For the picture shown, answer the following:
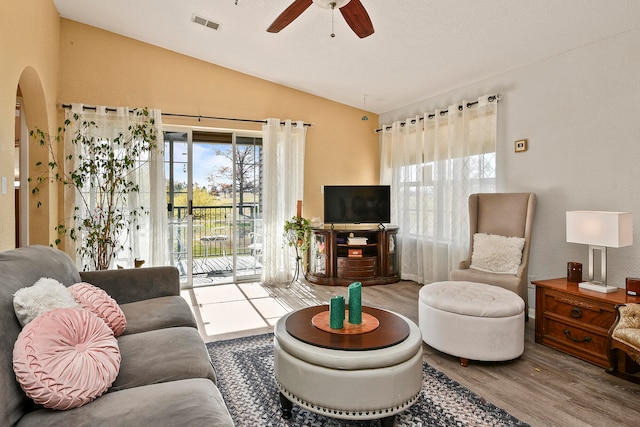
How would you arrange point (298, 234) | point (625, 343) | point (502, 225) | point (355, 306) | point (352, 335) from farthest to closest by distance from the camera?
point (298, 234), point (502, 225), point (625, 343), point (355, 306), point (352, 335)

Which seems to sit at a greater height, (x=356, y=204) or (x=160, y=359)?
(x=356, y=204)

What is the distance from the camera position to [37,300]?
1.44 metres

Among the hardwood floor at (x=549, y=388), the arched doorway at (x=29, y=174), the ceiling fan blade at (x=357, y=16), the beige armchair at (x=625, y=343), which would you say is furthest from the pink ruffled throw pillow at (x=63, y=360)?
the arched doorway at (x=29, y=174)

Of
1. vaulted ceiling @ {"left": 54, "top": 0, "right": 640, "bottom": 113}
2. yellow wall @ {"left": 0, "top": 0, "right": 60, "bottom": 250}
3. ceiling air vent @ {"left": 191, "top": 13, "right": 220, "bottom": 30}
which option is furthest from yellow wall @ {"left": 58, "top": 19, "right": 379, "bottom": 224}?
ceiling air vent @ {"left": 191, "top": 13, "right": 220, "bottom": 30}

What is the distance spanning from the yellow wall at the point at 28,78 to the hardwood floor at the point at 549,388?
11.3 ft

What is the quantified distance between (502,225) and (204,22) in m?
3.72

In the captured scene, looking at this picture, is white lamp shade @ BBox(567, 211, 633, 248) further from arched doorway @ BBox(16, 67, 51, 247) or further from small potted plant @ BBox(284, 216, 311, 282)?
arched doorway @ BBox(16, 67, 51, 247)

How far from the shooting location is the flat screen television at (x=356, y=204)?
5.16 meters

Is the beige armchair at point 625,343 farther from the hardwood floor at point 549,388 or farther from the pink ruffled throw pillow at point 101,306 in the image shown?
the pink ruffled throw pillow at point 101,306

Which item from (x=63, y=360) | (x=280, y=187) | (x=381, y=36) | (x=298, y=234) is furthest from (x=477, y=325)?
(x=280, y=187)

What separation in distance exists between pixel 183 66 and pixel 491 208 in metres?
4.12

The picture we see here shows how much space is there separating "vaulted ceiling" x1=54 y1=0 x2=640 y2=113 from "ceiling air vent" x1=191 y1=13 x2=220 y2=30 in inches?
1.6

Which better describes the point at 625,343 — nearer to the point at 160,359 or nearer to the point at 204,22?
the point at 160,359

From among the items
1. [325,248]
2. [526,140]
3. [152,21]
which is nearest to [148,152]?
[152,21]
